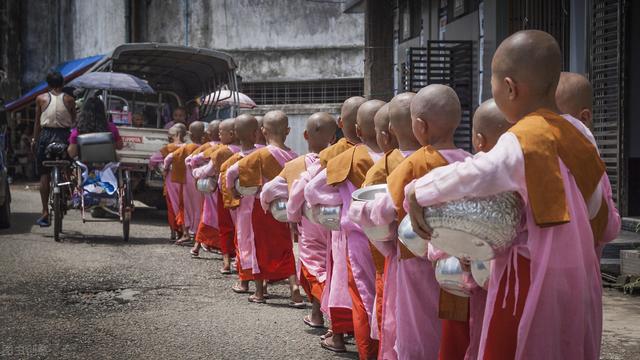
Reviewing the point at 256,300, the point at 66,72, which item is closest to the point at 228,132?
the point at 256,300

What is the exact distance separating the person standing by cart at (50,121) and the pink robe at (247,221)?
477 centimetres

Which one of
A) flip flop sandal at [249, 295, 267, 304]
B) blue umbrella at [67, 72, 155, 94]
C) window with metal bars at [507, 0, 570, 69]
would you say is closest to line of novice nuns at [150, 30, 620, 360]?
flip flop sandal at [249, 295, 267, 304]

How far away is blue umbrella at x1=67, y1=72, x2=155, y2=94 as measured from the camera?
1337 cm

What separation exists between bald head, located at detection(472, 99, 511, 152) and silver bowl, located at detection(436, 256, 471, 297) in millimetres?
600

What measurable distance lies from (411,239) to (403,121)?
1.10 metres

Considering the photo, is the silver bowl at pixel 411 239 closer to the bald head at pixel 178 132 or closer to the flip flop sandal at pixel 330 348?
the flip flop sandal at pixel 330 348

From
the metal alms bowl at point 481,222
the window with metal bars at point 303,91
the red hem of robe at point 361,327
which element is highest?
the window with metal bars at point 303,91

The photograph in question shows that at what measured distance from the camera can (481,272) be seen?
11.0 ft

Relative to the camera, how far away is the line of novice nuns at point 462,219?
3045mm

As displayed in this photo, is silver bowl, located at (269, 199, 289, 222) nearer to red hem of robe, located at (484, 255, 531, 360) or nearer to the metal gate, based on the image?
red hem of robe, located at (484, 255, 531, 360)

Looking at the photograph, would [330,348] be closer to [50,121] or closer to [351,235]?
[351,235]

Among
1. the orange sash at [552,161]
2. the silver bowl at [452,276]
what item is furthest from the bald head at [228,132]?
the orange sash at [552,161]

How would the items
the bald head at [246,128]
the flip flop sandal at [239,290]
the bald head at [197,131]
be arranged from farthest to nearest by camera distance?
the bald head at [197,131], the bald head at [246,128], the flip flop sandal at [239,290]

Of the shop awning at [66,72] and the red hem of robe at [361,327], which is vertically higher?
the shop awning at [66,72]
